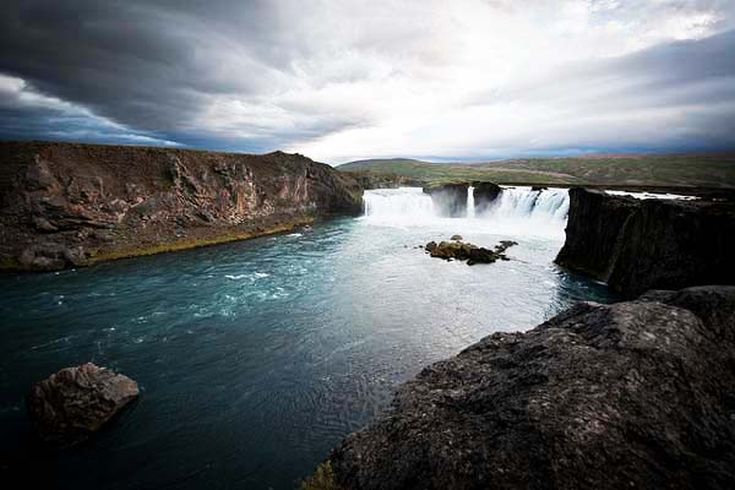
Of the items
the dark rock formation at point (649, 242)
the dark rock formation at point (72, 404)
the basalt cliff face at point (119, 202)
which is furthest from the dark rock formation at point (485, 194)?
the dark rock formation at point (72, 404)

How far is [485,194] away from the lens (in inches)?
2776

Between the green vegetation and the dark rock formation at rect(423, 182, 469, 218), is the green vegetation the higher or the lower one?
the higher one

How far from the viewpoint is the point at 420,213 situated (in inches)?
3125

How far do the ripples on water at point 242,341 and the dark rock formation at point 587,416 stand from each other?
201 inches

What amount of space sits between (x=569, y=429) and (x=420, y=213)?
7413cm

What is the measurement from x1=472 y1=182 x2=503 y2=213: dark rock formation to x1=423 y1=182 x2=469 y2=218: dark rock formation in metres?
3.54

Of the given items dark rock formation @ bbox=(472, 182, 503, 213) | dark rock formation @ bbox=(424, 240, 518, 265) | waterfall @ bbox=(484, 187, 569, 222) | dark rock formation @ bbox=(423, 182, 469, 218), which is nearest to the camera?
dark rock formation @ bbox=(424, 240, 518, 265)

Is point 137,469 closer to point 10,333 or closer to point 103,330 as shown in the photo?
point 103,330

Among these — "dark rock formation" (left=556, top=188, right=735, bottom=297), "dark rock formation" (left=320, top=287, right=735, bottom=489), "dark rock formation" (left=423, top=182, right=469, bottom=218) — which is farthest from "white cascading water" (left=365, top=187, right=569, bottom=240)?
"dark rock formation" (left=320, top=287, right=735, bottom=489)

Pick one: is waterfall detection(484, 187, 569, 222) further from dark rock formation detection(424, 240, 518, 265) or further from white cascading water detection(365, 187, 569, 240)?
dark rock formation detection(424, 240, 518, 265)

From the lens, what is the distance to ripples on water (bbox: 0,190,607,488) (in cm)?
1192

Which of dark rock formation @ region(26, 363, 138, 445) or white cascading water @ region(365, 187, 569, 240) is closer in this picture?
dark rock formation @ region(26, 363, 138, 445)

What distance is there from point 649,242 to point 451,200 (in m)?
54.1

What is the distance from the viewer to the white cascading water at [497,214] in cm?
5534
